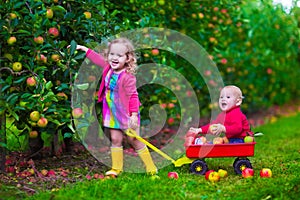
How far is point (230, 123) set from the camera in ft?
13.2

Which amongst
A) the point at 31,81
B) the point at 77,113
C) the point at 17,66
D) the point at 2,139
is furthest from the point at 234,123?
the point at 2,139

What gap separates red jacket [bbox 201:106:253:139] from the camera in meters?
4.00

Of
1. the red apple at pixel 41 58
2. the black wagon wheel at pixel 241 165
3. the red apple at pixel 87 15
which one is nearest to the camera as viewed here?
the red apple at pixel 41 58

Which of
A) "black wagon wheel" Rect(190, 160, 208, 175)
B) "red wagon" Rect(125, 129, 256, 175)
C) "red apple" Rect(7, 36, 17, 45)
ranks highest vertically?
"red apple" Rect(7, 36, 17, 45)

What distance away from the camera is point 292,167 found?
14.1 feet

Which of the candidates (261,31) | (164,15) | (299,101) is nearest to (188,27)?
(164,15)

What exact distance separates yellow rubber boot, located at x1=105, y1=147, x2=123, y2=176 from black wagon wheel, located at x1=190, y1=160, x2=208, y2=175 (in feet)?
1.90

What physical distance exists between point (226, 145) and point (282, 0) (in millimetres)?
3210

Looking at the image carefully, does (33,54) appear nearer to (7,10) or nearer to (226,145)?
(7,10)

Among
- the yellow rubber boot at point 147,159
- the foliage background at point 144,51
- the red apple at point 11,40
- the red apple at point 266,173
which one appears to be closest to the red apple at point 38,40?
the foliage background at point 144,51

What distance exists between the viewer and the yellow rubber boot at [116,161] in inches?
160

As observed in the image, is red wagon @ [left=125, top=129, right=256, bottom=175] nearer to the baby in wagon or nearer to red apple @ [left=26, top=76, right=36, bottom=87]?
the baby in wagon

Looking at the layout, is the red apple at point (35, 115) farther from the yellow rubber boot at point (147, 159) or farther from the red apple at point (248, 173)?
the red apple at point (248, 173)

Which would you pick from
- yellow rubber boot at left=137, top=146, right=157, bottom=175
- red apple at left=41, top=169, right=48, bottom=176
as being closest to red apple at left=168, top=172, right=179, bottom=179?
yellow rubber boot at left=137, top=146, right=157, bottom=175
